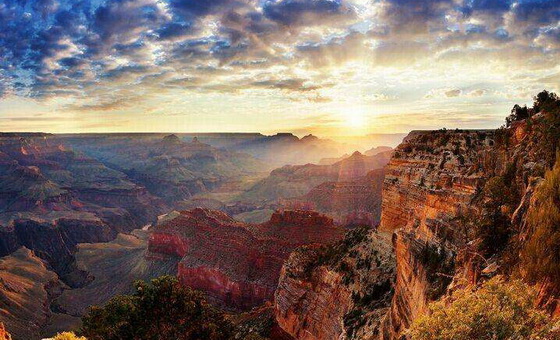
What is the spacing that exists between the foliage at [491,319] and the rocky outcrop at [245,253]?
4318 cm

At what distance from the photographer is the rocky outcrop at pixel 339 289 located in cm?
2325

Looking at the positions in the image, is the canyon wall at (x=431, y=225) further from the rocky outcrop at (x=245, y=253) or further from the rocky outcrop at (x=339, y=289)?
the rocky outcrop at (x=245, y=253)

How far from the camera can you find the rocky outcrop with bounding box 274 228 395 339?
23250 millimetres

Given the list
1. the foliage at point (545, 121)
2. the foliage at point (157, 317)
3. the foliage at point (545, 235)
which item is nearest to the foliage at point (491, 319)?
the foliage at point (545, 235)

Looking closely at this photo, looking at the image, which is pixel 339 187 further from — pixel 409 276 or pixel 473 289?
pixel 473 289

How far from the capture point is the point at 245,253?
58188 millimetres

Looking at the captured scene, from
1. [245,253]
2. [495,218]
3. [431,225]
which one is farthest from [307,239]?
[495,218]

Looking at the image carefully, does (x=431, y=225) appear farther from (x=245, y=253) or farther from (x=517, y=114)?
(x=245, y=253)

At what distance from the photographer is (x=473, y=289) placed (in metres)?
10.3

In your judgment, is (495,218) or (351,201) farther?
(351,201)

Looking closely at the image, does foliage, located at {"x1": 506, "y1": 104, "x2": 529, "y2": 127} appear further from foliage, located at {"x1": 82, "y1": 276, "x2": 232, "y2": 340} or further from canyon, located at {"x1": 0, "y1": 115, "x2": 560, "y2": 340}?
foliage, located at {"x1": 82, "y1": 276, "x2": 232, "y2": 340}

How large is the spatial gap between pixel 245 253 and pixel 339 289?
106 feet

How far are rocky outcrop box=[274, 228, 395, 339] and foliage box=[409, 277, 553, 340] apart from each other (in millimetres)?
13278

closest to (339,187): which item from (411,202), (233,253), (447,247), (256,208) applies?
(256,208)
